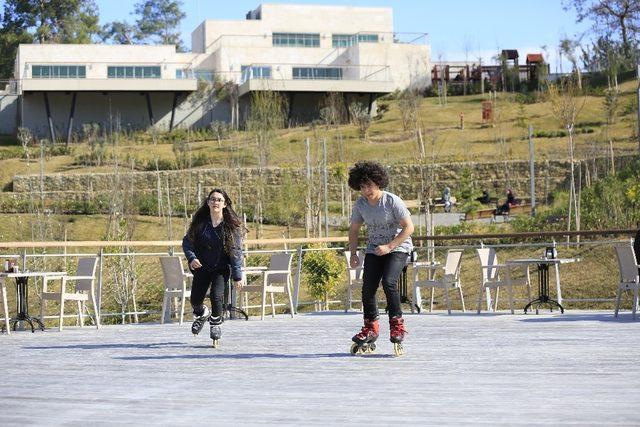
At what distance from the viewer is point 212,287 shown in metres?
10.3

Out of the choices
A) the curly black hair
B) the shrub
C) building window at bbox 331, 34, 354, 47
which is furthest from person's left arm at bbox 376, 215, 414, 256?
building window at bbox 331, 34, 354, 47

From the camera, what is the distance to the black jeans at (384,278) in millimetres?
9156

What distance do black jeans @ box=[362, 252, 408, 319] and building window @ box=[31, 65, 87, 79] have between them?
135 ft

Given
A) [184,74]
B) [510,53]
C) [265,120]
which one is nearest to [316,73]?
[184,74]

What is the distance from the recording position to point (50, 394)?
23.3 feet

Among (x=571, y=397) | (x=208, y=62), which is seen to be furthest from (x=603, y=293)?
(x=208, y=62)

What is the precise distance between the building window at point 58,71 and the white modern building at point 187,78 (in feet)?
0.14

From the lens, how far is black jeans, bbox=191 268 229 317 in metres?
10.3

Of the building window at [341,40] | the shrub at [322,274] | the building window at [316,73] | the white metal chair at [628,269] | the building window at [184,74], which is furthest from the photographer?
the building window at [341,40]

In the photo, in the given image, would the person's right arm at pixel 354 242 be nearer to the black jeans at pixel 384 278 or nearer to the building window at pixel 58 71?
the black jeans at pixel 384 278

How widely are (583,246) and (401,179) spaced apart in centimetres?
1458

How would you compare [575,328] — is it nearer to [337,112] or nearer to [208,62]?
[337,112]

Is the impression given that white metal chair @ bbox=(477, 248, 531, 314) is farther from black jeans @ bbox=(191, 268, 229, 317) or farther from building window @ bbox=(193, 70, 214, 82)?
building window @ bbox=(193, 70, 214, 82)

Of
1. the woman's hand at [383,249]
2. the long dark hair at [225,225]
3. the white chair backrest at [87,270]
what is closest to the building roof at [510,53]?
the white chair backrest at [87,270]
